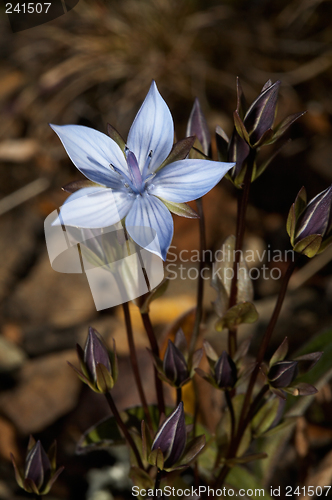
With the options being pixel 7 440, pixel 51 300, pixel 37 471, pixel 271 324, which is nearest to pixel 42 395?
pixel 7 440

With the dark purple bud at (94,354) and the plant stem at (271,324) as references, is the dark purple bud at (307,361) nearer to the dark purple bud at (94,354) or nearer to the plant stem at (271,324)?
the plant stem at (271,324)

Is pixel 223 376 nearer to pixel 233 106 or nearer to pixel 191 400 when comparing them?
pixel 191 400

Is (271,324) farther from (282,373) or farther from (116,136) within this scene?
(116,136)

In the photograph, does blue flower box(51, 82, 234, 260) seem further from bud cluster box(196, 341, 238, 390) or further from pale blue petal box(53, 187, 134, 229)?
bud cluster box(196, 341, 238, 390)

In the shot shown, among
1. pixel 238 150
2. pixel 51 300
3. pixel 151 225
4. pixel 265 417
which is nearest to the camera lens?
pixel 151 225

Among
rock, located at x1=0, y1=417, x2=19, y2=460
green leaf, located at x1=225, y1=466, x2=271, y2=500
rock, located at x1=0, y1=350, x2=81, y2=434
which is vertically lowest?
green leaf, located at x1=225, y1=466, x2=271, y2=500

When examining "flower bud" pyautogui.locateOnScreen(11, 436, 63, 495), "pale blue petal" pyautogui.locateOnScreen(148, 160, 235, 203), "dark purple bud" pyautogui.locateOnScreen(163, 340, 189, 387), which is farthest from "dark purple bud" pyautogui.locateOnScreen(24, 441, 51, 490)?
"pale blue petal" pyautogui.locateOnScreen(148, 160, 235, 203)
